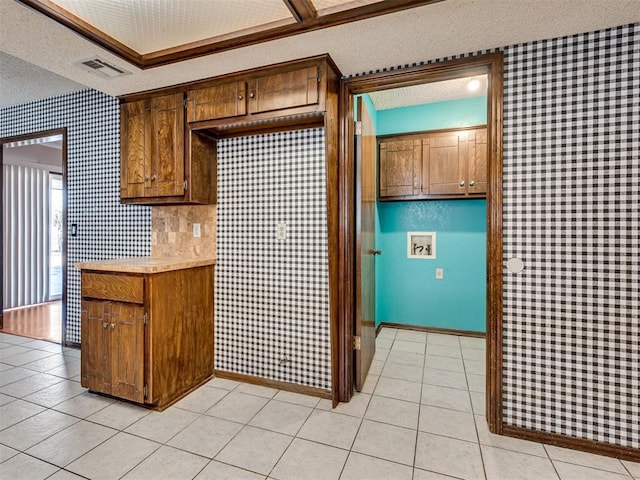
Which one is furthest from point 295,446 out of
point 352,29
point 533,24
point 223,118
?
point 533,24

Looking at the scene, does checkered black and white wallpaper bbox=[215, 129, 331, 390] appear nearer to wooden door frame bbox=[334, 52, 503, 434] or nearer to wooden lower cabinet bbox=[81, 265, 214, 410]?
wooden door frame bbox=[334, 52, 503, 434]

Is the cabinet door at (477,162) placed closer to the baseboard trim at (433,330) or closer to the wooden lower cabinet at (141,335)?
the baseboard trim at (433,330)

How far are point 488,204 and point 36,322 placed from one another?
204 inches

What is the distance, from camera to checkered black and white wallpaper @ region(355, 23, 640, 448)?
1669 millimetres

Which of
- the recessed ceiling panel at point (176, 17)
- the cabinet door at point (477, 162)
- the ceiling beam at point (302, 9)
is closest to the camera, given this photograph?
the ceiling beam at point (302, 9)

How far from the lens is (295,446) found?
1.73 metres

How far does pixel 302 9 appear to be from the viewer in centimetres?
152

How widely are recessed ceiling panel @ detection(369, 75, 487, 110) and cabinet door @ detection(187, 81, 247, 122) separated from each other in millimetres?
1435

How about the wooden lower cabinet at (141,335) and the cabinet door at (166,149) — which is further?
the cabinet door at (166,149)

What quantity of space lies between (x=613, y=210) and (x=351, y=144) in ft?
4.96

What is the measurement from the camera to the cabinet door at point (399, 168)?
3461mm

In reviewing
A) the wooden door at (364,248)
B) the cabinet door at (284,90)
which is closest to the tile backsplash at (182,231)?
the cabinet door at (284,90)

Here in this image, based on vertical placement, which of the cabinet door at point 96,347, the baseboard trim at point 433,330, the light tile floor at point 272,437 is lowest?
the light tile floor at point 272,437

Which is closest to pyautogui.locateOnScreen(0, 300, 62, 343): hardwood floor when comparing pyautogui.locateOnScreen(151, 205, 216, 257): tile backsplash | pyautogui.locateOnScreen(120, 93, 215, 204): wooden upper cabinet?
pyautogui.locateOnScreen(151, 205, 216, 257): tile backsplash
